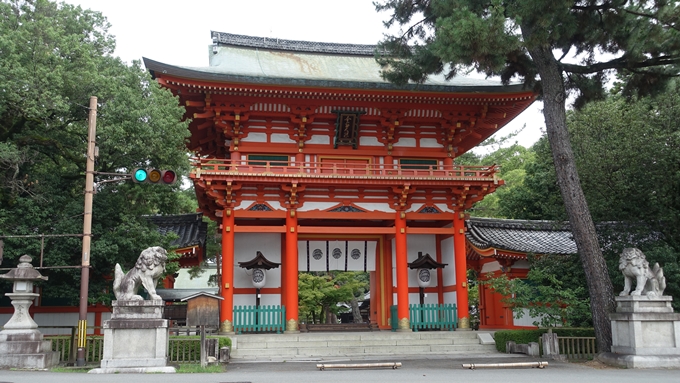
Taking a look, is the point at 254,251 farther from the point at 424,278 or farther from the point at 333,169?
the point at 424,278

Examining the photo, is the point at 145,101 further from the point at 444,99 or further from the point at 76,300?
the point at 444,99

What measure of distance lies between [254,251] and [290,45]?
26.7 ft

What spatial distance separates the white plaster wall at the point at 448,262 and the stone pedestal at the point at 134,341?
1011 centimetres

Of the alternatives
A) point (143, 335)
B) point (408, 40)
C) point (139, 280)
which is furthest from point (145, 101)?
point (408, 40)

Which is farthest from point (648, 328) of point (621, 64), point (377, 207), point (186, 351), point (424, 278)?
point (186, 351)

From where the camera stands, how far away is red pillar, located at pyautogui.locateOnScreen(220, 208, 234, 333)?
16359mm

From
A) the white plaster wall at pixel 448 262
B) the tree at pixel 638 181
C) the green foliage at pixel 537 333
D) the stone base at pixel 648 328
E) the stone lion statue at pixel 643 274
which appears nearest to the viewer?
the stone base at pixel 648 328

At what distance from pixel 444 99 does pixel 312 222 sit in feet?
19.6

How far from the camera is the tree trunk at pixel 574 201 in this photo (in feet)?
44.1

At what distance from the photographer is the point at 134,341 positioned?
36.9ft

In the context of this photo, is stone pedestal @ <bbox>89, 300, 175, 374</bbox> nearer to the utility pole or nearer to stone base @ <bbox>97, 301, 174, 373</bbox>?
stone base @ <bbox>97, 301, 174, 373</bbox>

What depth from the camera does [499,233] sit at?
71.0ft

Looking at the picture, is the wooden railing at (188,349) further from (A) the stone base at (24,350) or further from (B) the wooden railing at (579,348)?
(B) the wooden railing at (579,348)

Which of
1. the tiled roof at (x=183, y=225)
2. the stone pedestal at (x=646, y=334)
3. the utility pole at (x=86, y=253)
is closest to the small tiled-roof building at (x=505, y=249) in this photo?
the stone pedestal at (x=646, y=334)
